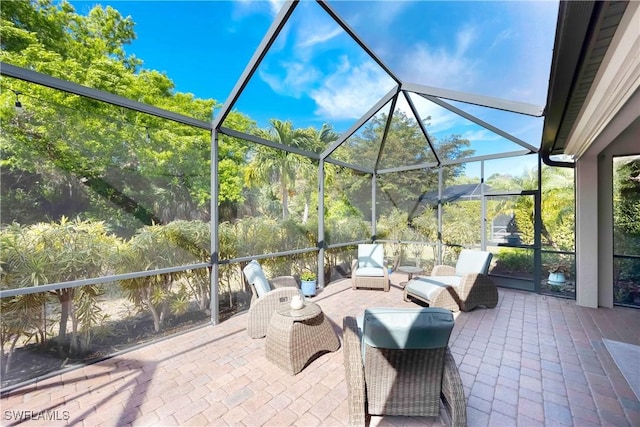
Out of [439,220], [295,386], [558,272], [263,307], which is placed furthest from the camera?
[439,220]

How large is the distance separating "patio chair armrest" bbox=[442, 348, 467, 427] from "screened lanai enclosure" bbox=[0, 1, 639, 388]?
131 inches

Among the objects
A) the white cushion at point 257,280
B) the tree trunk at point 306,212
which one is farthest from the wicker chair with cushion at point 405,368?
the tree trunk at point 306,212

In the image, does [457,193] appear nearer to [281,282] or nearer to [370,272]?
[370,272]

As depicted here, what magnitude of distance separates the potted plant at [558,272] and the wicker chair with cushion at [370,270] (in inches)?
141

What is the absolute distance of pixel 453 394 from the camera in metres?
1.98

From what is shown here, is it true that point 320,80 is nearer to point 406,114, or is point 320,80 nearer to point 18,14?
point 406,114

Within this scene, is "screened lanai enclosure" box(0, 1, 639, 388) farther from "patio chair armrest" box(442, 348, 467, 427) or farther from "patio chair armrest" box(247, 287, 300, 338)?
"patio chair armrest" box(442, 348, 467, 427)

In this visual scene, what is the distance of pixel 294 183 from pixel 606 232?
6.13 metres

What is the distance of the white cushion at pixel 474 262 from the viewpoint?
5.02 metres

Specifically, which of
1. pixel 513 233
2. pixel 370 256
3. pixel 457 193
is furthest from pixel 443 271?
pixel 457 193

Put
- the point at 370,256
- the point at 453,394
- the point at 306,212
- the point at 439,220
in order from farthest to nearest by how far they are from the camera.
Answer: the point at 439,220 → the point at 370,256 → the point at 306,212 → the point at 453,394

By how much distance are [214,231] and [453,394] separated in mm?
3589

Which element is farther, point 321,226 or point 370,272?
point 321,226

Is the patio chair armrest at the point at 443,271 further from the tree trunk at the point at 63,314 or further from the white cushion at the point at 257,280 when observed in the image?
the tree trunk at the point at 63,314
